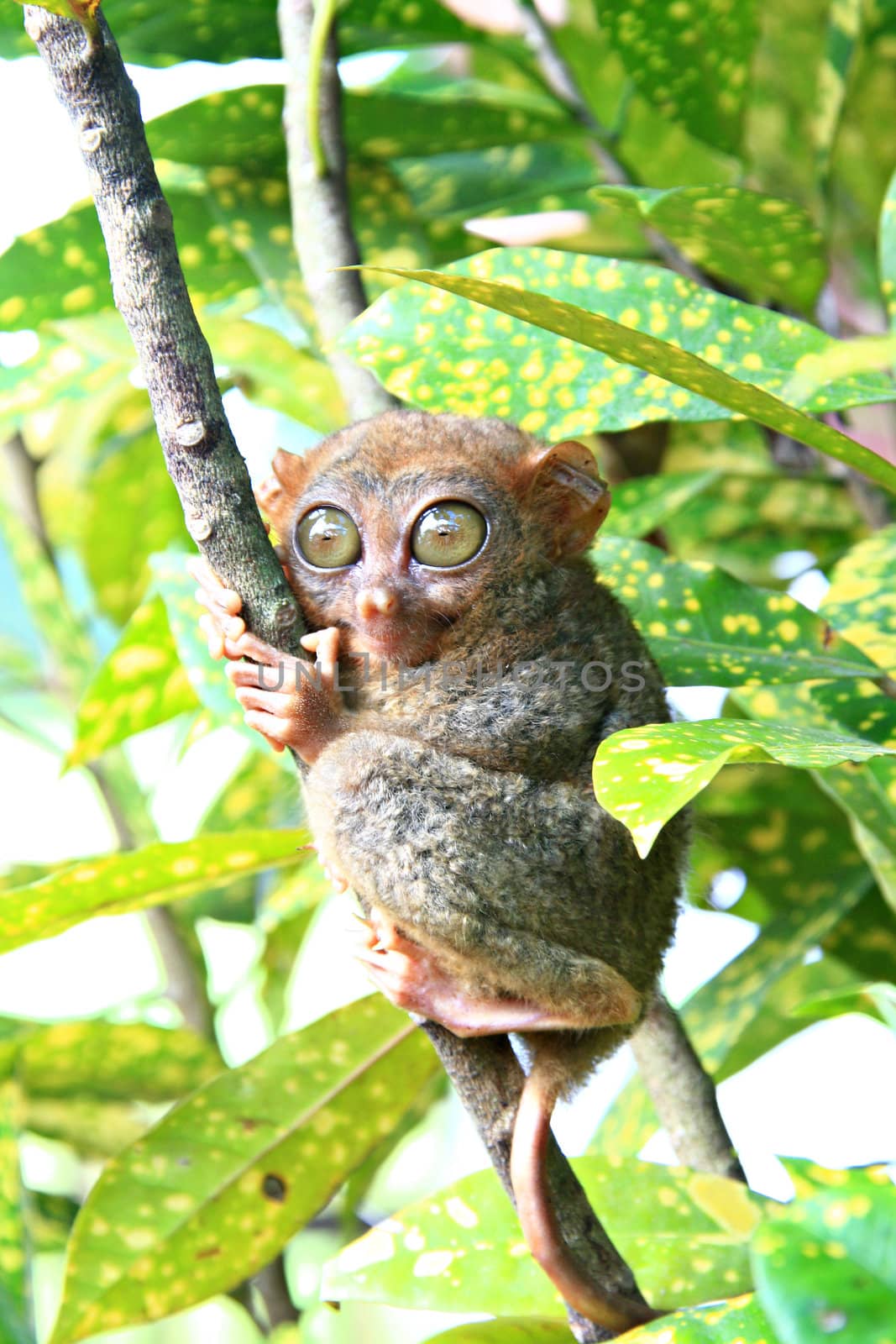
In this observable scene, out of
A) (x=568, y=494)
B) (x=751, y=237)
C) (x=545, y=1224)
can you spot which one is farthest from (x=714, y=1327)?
(x=751, y=237)

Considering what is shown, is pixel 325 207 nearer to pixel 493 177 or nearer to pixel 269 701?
pixel 493 177

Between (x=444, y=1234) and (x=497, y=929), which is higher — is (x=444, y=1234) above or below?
below

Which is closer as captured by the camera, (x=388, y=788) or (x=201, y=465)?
(x=201, y=465)

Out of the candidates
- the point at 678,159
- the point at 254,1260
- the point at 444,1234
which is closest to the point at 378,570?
the point at 444,1234

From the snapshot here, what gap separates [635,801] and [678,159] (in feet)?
7.72

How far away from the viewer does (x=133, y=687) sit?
2.51 meters

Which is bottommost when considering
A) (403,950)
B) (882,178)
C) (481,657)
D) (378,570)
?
(403,950)

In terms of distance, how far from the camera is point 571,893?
1.68 m

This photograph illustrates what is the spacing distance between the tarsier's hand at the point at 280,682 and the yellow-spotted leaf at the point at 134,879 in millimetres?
382

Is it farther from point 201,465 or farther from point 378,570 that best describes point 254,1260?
point 201,465

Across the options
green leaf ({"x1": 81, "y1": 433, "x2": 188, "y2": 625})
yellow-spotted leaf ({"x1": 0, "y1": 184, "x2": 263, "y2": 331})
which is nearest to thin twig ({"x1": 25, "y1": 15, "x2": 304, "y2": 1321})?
yellow-spotted leaf ({"x1": 0, "y1": 184, "x2": 263, "y2": 331})

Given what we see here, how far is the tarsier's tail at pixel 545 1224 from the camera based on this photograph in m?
1.53

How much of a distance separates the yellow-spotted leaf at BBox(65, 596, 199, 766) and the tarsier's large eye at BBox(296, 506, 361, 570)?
60cm

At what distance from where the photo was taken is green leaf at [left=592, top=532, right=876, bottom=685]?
201 cm
